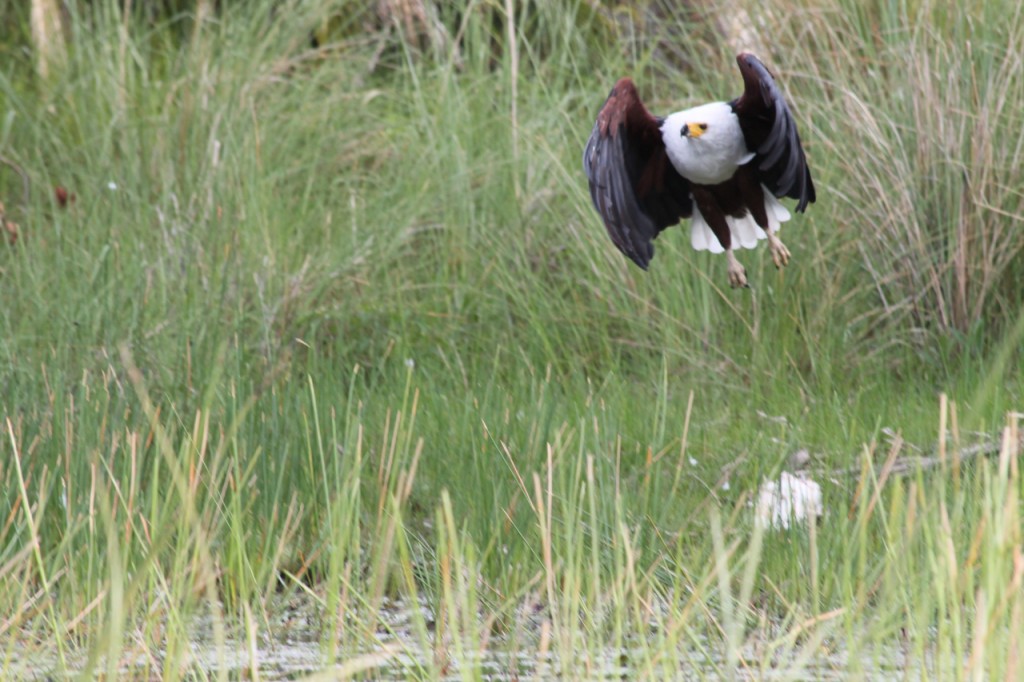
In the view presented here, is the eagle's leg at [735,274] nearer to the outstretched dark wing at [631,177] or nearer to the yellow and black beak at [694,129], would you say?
the outstretched dark wing at [631,177]

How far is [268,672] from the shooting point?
249 cm

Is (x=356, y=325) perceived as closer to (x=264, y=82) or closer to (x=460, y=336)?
(x=460, y=336)

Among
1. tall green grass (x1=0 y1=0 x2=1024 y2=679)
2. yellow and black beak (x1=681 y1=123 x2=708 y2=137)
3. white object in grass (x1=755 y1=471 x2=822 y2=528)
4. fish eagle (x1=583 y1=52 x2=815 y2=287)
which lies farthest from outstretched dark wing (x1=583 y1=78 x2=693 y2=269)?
white object in grass (x1=755 y1=471 x2=822 y2=528)

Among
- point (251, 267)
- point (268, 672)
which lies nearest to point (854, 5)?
point (251, 267)

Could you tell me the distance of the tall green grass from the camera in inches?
92.4

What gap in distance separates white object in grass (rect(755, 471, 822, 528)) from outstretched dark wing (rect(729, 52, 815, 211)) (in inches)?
29.7

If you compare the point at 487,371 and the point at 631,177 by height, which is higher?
the point at 631,177

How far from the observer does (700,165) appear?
12.0 ft

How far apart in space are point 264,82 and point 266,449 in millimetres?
3295

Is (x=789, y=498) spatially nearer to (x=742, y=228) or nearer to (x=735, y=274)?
(x=735, y=274)

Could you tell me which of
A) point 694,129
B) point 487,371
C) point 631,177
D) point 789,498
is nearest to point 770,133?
point 694,129

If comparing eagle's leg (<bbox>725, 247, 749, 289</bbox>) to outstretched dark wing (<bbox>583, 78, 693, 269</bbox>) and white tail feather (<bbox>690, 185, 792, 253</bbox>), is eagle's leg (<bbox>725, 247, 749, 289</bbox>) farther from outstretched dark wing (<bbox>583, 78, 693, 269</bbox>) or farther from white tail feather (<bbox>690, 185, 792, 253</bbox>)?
outstretched dark wing (<bbox>583, 78, 693, 269</bbox>)

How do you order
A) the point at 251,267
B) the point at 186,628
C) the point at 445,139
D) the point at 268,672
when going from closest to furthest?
the point at 186,628 → the point at 268,672 → the point at 251,267 → the point at 445,139

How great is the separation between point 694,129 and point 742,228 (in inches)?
28.0
